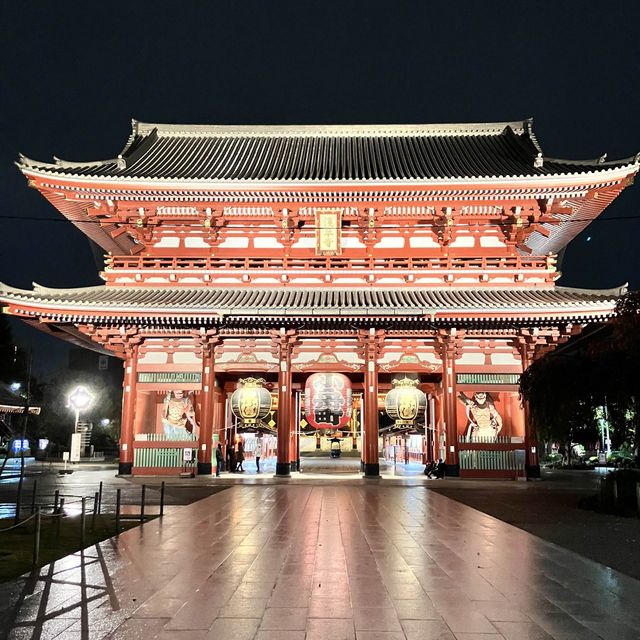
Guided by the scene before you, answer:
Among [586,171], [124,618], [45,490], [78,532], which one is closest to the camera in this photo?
[124,618]

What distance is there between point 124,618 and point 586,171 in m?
23.1

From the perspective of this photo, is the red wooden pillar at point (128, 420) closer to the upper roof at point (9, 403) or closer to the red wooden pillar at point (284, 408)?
the red wooden pillar at point (284, 408)

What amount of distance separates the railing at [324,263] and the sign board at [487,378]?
4558 millimetres

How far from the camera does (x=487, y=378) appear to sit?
76.1 feet

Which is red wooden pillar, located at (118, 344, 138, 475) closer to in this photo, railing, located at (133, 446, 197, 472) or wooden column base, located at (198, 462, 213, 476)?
railing, located at (133, 446, 197, 472)

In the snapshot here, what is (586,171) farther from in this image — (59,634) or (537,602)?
(59,634)

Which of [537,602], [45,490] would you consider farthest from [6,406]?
[537,602]

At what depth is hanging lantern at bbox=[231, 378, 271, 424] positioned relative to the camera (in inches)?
901

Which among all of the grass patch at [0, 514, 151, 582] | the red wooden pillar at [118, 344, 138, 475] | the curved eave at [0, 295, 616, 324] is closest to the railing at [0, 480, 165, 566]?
the grass patch at [0, 514, 151, 582]

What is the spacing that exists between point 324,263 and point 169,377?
8.14 meters

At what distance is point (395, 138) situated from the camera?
31406 mm

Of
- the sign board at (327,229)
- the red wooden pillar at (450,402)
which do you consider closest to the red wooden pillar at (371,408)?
the red wooden pillar at (450,402)

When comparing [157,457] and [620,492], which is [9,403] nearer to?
[157,457]

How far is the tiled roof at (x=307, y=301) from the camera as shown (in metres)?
21.5
